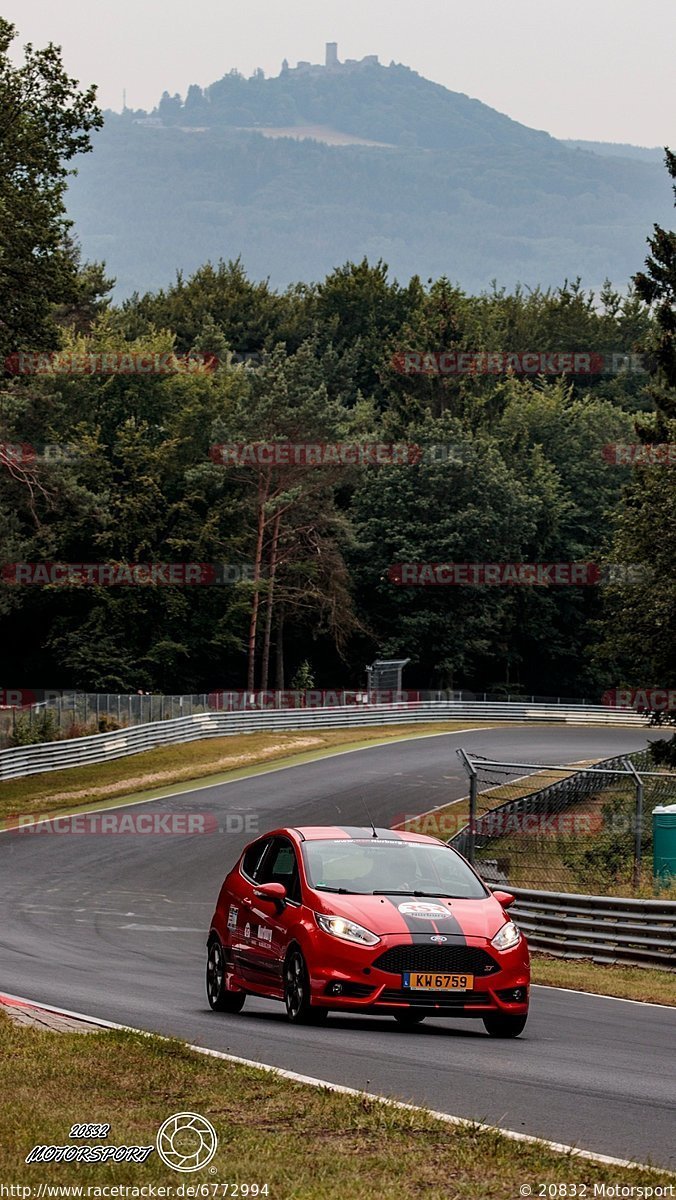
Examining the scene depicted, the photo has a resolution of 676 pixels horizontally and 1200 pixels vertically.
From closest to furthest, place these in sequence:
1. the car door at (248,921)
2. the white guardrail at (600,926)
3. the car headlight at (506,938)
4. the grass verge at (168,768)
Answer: the car headlight at (506,938) < the car door at (248,921) < the white guardrail at (600,926) < the grass verge at (168,768)

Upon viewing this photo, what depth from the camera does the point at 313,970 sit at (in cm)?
1166

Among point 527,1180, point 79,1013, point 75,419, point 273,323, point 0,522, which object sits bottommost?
point 79,1013

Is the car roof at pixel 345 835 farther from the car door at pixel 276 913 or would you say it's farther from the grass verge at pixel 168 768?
the grass verge at pixel 168 768

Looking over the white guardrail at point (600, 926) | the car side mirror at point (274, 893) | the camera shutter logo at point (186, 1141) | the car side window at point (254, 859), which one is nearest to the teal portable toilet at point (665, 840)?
the white guardrail at point (600, 926)

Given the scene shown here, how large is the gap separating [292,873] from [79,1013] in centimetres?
193

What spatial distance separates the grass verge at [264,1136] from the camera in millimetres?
6453

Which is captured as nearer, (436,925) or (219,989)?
(436,925)

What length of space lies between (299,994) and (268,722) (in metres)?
51.9

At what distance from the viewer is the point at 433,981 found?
1162 centimetres

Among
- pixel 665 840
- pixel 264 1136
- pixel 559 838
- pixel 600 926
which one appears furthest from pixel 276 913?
pixel 665 840

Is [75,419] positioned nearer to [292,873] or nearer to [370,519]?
[370,519]

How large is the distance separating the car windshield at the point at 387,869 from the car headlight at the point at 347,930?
0.50m

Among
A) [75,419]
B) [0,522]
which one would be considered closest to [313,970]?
[0,522]

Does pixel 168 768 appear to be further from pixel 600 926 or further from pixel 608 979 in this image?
pixel 608 979
